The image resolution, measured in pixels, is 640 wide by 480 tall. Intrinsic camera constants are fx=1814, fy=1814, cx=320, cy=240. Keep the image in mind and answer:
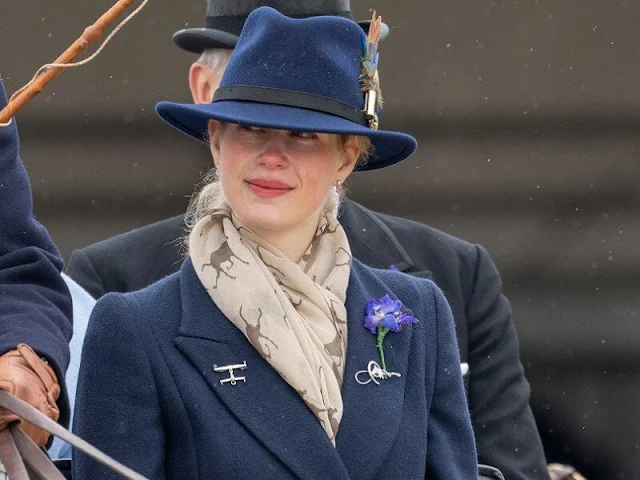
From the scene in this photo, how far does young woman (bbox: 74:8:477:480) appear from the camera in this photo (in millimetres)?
2855

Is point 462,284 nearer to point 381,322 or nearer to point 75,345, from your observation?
point 75,345

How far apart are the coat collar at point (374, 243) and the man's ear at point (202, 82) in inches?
16.5

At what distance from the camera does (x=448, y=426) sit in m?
3.06

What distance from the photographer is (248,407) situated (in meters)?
2.89

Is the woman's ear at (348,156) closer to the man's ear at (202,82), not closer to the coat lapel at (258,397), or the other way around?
the coat lapel at (258,397)

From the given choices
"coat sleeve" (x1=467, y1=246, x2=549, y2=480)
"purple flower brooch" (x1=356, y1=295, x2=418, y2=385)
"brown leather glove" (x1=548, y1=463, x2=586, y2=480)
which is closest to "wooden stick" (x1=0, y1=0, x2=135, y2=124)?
"purple flower brooch" (x1=356, y1=295, x2=418, y2=385)

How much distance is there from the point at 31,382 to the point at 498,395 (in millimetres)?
1655

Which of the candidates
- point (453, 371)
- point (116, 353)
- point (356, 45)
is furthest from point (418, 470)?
point (356, 45)

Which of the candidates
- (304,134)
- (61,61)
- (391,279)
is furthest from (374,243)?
(61,61)

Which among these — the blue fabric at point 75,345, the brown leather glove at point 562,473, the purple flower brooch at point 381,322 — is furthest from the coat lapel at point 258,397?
the brown leather glove at point 562,473

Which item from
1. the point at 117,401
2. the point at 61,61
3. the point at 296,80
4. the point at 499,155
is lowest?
the point at 499,155

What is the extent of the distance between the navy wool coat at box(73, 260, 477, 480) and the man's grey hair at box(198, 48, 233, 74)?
4.19ft

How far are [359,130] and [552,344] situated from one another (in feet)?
9.57

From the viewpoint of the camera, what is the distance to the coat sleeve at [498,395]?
4.17 metres
